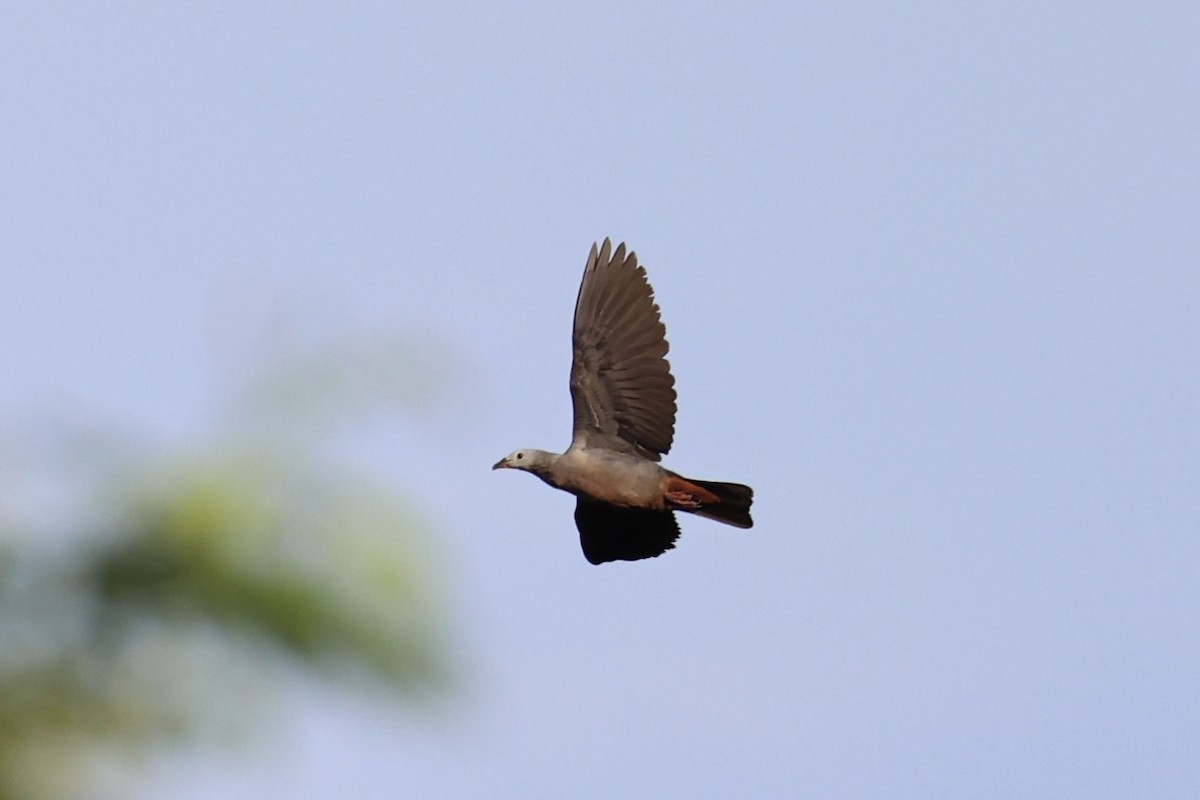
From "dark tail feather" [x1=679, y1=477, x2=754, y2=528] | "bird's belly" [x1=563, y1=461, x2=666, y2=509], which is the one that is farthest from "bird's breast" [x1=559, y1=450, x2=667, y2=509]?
"dark tail feather" [x1=679, y1=477, x2=754, y2=528]

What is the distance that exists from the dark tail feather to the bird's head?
84 cm

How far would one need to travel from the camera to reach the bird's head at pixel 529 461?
9.34 meters

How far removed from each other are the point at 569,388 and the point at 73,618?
775 centimetres

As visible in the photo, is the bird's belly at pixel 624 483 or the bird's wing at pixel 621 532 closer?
the bird's belly at pixel 624 483

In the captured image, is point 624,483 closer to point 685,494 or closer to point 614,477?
point 614,477

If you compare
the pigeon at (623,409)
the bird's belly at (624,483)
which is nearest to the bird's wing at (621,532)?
the pigeon at (623,409)

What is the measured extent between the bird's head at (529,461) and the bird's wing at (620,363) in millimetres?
223

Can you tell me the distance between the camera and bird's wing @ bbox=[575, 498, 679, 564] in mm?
9438

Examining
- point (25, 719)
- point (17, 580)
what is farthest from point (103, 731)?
point (17, 580)

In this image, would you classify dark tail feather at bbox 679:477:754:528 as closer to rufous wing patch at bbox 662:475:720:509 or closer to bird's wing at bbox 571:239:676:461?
rufous wing patch at bbox 662:475:720:509

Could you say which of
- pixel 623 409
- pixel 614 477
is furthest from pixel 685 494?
pixel 623 409

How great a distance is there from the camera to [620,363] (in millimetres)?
9203

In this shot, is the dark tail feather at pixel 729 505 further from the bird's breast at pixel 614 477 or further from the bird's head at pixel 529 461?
the bird's head at pixel 529 461

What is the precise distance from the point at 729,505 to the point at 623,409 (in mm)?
792
